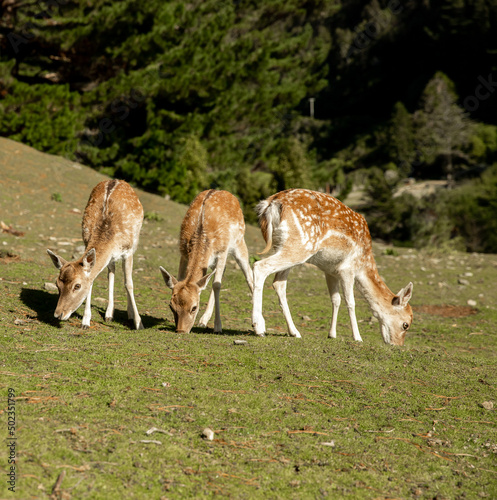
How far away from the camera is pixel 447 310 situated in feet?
37.5

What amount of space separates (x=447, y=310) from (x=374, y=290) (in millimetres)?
3792

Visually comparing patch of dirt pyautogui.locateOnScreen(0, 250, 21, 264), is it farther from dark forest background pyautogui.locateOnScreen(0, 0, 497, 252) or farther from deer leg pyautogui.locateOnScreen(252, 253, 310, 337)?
dark forest background pyautogui.locateOnScreen(0, 0, 497, 252)

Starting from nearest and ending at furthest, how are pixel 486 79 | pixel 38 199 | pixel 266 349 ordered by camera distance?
pixel 266 349
pixel 38 199
pixel 486 79

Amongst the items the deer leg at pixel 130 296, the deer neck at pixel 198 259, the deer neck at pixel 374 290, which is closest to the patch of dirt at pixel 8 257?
the deer leg at pixel 130 296

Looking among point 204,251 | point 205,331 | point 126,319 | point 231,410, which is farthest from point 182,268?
point 231,410

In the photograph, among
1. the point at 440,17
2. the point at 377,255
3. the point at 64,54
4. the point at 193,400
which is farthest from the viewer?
the point at 440,17

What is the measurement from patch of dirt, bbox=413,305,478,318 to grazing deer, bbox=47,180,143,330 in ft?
19.9

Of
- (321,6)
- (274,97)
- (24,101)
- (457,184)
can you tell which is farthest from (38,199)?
(457,184)

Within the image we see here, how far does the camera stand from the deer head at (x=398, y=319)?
8258mm

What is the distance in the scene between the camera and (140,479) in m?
3.53

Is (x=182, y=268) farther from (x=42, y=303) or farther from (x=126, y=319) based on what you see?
(x=42, y=303)

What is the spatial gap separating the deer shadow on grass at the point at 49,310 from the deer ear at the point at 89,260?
723 mm

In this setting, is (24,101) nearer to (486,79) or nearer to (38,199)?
(38,199)

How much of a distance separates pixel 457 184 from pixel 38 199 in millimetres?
40145
